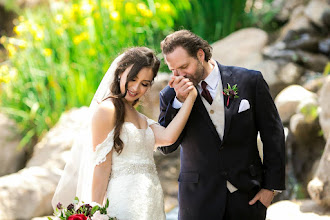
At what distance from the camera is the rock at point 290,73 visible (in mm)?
7457

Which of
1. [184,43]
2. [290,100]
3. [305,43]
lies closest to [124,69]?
[184,43]

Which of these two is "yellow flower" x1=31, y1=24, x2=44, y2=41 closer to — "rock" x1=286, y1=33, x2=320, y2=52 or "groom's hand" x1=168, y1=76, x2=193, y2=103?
"rock" x1=286, y1=33, x2=320, y2=52

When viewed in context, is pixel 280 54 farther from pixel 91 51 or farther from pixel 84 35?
pixel 84 35

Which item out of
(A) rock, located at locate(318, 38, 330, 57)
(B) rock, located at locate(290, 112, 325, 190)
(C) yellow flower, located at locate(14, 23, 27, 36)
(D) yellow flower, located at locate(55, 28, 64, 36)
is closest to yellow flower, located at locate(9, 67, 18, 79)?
(C) yellow flower, located at locate(14, 23, 27, 36)

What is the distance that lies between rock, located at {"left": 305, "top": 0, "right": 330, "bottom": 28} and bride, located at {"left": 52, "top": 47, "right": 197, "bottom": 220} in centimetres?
629

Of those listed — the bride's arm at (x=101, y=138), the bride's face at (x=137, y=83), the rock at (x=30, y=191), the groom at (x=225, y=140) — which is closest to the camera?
the bride's arm at (x=101, y=138)

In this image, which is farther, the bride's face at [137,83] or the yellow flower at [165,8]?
the yellow flower at [165,8]

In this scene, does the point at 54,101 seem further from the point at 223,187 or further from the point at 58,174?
the point at 223,187

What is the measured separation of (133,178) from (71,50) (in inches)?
207

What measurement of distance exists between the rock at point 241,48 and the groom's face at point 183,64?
472cm

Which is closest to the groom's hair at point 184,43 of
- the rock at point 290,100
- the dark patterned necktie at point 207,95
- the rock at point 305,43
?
the dark patterned necktie at point 207,95

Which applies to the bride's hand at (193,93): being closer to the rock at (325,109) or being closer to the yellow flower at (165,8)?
the rock at (325,109)

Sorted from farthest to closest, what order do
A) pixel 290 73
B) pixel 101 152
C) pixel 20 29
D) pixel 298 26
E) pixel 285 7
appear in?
pixel 285 7, pixel 298 26, pixel 290 73, pixel 20 29, pixel 101 152

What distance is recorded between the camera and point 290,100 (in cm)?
644
